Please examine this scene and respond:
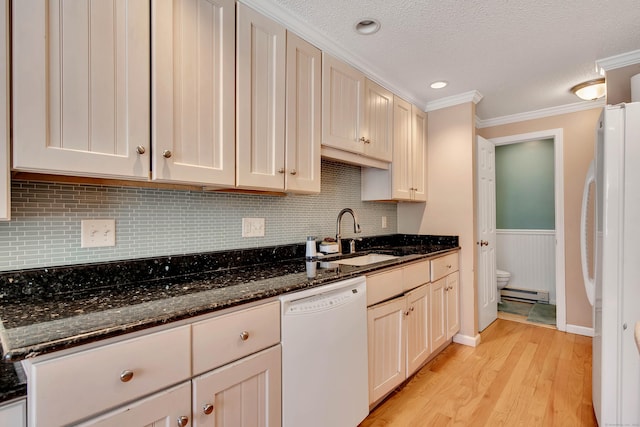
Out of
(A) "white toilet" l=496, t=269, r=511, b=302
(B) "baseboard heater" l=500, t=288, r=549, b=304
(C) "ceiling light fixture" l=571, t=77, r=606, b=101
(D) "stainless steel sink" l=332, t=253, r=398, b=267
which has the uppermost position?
(C) "ceiling light fixture" l=571, t=77, r=606, b=101

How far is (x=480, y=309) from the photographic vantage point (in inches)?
124

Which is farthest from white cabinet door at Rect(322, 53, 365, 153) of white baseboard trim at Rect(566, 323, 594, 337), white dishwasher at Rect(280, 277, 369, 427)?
white baseboard trim at Rect(566, 323, 594, 337)

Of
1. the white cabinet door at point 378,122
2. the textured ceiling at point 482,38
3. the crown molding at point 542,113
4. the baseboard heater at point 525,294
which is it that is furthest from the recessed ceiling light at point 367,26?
the baseboard heater at point 525,294

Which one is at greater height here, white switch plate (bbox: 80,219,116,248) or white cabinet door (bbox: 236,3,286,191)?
white cabinet door (bbox: 236,3,286,191)

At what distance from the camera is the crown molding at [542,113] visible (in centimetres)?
305

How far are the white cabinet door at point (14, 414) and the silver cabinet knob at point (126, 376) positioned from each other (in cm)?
19

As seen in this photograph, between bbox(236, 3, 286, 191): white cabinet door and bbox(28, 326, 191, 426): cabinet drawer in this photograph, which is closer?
bbox(28, 326, 191, 426): cabinet drawer

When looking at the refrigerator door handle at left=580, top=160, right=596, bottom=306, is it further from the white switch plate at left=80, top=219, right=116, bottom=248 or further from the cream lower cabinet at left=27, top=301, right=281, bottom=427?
the white switch plate at left=80, top=219, right=116, bottom=248

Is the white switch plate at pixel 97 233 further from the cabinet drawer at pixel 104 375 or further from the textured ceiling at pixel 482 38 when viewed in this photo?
the textured ceiling at pixel 482 38

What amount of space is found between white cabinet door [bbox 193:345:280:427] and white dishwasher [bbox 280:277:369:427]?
0.18 ft

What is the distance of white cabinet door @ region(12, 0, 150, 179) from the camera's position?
3.05ft

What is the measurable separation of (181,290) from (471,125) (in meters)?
2.77

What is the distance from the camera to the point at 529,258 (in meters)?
4.30

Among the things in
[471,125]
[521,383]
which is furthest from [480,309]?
[471,125]
